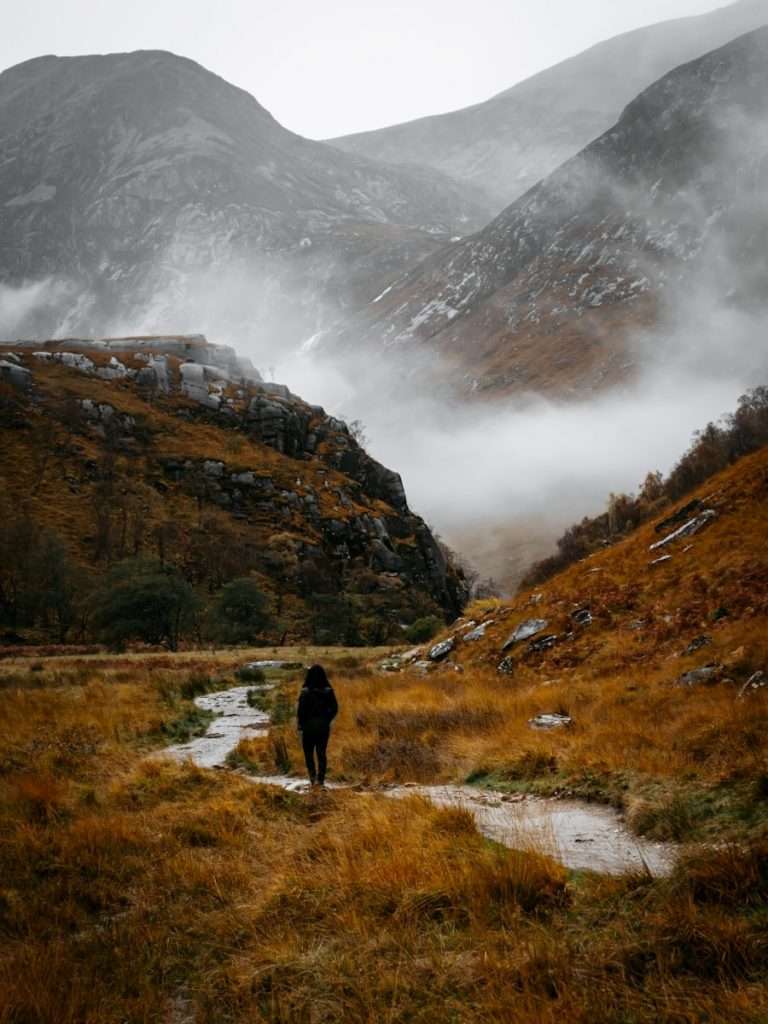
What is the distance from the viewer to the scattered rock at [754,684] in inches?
415

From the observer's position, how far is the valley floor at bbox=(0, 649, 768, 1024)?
3883 mm

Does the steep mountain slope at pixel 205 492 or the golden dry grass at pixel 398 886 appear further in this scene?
the steep mountain slope at pixel 205 492

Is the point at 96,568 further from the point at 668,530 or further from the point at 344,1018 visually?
the point at 344,1018

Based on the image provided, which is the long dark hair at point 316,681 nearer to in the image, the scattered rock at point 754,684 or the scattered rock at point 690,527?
the scattered rock at point 754,684

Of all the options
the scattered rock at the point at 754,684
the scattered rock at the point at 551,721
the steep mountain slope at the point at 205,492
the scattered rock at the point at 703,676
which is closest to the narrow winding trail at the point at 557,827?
the scattered rock at the point at 551,721

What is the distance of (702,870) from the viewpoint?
490 centimetres

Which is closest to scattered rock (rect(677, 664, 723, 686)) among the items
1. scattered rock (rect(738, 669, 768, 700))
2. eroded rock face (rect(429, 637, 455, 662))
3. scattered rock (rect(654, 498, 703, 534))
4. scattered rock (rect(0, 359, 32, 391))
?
scattered rock (rect(738, 669, 768, 700))

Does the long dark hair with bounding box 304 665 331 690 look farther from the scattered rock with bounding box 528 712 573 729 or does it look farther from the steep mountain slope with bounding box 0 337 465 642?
the steep mountain slope with bounding box 0 337 465 642

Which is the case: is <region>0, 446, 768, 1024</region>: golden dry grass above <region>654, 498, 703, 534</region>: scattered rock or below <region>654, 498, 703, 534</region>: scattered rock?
below

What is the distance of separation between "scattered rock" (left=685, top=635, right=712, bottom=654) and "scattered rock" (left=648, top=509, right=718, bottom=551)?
5.85 m

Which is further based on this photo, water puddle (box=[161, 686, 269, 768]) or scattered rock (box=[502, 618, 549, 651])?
scattered rock (box=[502, 618, 549, 651])

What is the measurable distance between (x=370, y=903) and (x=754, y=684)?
8827 millimetres

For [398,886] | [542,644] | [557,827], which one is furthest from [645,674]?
[398,886]

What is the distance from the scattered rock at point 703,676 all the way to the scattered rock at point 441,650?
12138 millimetres
